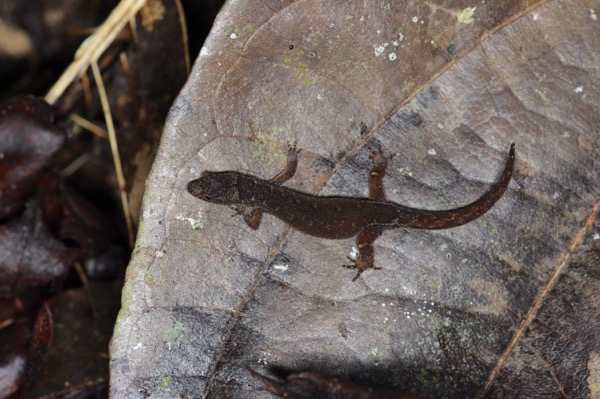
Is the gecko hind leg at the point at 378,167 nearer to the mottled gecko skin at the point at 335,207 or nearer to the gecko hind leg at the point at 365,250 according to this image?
the mottled gecko skin at the point at 335,207

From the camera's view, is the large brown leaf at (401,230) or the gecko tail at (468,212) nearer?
the large brown leaf at (401,230)

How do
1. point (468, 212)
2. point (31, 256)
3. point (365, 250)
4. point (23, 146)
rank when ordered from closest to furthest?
point (468, 212), point (365, 250), point (23, 146), point (31, 256)

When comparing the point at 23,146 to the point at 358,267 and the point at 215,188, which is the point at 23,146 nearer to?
the point at 215,188

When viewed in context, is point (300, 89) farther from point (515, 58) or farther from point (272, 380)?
point (272, 380)

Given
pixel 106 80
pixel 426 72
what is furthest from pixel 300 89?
pixel 106 80

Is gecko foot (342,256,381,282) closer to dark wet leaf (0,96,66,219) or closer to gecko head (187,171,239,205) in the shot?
gecko head (187,171,239,205)

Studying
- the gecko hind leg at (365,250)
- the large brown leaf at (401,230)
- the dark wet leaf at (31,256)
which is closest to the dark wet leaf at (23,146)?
the dark wet leaf at (31,256)

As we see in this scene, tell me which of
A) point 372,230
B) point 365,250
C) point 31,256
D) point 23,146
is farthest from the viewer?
point 31,256

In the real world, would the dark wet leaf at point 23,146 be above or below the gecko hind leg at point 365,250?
below

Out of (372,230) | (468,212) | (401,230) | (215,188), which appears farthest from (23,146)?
(468,212)
